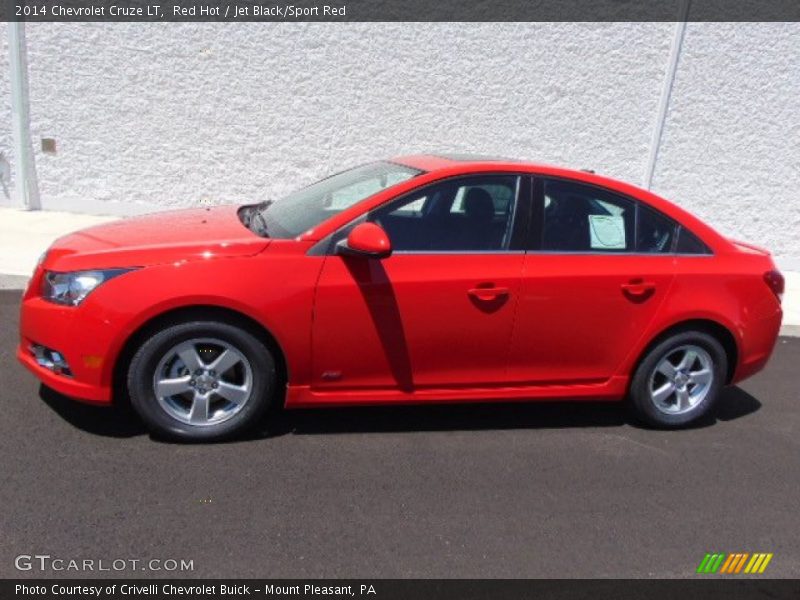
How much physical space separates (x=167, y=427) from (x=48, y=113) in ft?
22.1

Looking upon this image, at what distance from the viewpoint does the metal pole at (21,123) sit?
8.45 metres

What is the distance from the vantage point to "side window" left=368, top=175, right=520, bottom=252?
3.80 metres

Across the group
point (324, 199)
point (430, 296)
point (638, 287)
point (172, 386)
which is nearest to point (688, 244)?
point (638, 287)

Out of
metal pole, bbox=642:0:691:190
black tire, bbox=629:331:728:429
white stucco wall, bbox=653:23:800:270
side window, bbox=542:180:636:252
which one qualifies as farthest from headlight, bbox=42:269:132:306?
white stucco wall, bbox=653:23:800:270

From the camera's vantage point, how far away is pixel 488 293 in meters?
3.82

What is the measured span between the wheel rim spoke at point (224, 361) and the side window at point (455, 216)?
104 cm

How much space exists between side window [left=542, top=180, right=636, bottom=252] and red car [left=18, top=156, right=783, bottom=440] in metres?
0.01
